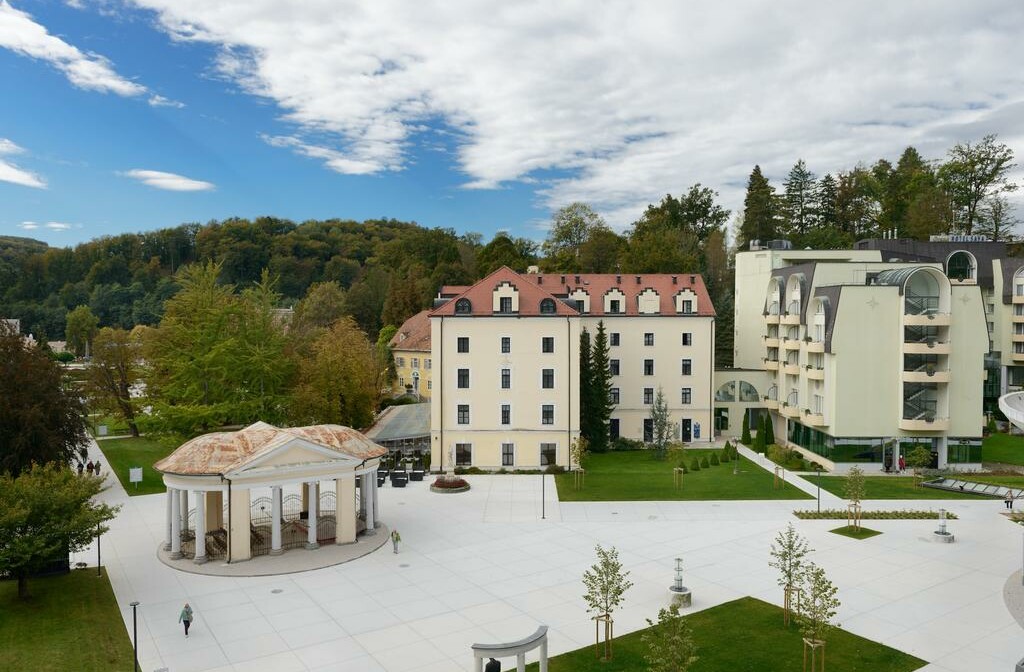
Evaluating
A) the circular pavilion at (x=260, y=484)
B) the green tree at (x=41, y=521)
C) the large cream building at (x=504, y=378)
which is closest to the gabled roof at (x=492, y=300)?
the large cream building at (x=504, y=378)

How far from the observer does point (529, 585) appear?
23.7 metres

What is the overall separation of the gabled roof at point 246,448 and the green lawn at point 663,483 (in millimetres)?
11908

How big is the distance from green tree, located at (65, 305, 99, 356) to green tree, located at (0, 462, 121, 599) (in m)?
105

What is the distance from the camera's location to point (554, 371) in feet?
143

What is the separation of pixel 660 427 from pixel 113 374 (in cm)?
4046

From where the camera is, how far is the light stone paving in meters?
19.1

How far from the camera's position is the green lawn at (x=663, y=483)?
117 ft

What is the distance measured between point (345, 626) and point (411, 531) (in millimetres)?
9858

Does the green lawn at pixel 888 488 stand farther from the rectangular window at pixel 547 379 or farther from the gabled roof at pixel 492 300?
the gabled roof at pixel 492 300

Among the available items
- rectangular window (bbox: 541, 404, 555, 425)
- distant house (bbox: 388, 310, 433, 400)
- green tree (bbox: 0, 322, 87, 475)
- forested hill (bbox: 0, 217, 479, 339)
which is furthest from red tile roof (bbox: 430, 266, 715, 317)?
forested hill (bbox: 0, 217, 479, 339)

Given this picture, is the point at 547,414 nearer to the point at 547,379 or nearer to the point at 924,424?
the point at 547,379

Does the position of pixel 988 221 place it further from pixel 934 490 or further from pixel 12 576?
pixel 12 576

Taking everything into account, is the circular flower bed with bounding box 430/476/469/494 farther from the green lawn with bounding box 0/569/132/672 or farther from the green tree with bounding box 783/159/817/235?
the green tree with bounding box 783/159/817/235

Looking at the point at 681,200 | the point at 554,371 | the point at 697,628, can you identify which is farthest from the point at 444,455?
the point at 681,200
